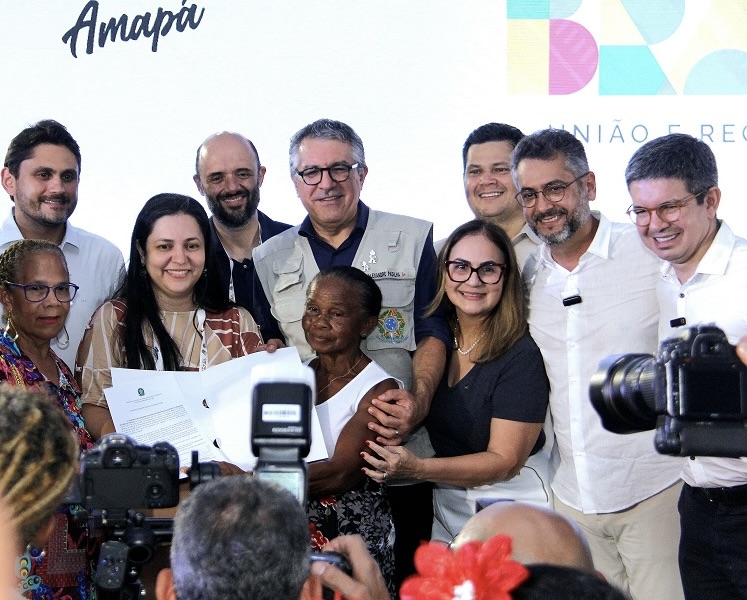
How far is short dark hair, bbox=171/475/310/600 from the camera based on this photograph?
4.55 ft

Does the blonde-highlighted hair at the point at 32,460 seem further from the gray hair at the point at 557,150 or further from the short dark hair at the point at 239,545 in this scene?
the gray hair at the point at 557,150

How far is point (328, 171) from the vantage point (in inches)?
Answer: 141

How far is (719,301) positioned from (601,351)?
0.42m

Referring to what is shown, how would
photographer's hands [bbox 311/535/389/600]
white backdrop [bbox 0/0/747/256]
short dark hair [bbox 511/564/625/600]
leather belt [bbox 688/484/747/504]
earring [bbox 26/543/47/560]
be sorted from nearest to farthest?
short dark hair [bbox 511/564/625/600]
photographer's hands [bbox 311/535/389/600]
earring [bbox 26/543/47/560]
leather belt [bbox 688/484/747/504]
white backdrop [bbox 0/0/747/256]

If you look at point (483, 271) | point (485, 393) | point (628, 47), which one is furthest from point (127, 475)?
point (628, 47)

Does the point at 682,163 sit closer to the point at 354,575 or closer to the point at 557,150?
the point at 557,150

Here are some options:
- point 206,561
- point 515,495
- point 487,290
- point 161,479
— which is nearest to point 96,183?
point 487,290

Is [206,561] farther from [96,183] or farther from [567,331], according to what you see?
[96,183]

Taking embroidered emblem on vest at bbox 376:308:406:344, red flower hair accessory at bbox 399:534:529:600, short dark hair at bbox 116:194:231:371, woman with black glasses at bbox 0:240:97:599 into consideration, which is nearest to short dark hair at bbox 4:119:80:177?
short dark hair at bbox 116:194:231:371

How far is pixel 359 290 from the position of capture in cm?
324

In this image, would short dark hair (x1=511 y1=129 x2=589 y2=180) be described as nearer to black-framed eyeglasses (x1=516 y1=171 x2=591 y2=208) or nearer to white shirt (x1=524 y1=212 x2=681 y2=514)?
black-framed eyeglasses (x1=516 y1=171 x2=591 y2=208)

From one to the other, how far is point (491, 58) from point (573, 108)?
1.26ft

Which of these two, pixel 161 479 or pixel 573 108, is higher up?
pixel 573 108

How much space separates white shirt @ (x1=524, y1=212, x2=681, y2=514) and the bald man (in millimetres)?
1384
